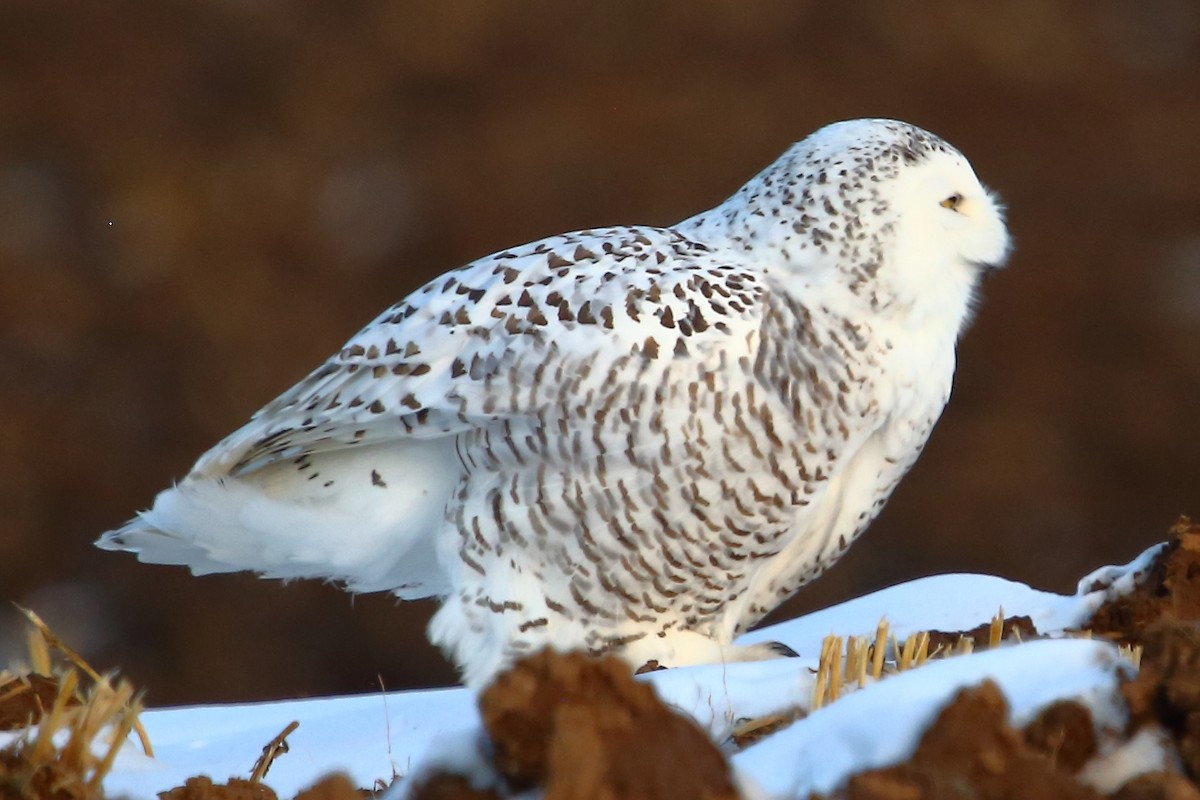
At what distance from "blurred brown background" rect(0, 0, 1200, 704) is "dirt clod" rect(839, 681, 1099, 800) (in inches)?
345

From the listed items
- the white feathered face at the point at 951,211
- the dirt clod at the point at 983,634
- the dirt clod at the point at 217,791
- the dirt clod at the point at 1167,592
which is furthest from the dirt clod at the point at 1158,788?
the white feathered face at the point at 951,211

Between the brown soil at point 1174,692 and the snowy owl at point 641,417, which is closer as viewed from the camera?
the brown soil at point 1174,692

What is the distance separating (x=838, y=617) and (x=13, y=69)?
29.4 feet

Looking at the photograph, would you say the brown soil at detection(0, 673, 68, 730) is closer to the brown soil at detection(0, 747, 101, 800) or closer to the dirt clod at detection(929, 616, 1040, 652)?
the brown soil at detection(0, 747, 101, 800)

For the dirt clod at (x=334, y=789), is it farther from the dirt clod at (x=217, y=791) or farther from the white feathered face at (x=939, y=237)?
the white feathered face at (x=939, y=237)

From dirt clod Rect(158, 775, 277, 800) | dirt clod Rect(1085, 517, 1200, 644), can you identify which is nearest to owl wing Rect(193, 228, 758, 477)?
dirt clod Rect(1085, 517, 1200, 644)

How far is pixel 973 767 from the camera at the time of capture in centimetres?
174

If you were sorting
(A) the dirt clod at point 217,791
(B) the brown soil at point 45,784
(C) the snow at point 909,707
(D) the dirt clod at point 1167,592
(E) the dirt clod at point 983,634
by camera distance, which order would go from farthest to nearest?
(E) the dirt clod at point 983,634 → (D) the dirt clod at point 1167,592 → (A) the dirt clod at point 217,791 → (B) the brown soil at point 45,784 → (C) the snow at point 909,707

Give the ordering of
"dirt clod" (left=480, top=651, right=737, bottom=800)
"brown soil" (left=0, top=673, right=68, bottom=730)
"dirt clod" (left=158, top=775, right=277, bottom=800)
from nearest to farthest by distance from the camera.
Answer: "dirt clod" (left=480, top=651, right=737, bottom=800) < "dirt clod" (left=158, top=775, right=277, bottom=800) < "brown soil" (left=0, top=673, right=68, bottom=730)

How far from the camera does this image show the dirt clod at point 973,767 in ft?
5.40

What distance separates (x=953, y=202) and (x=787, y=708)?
1.46m

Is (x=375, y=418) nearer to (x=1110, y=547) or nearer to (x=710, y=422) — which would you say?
(x=710, y=422)

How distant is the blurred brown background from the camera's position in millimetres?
10805

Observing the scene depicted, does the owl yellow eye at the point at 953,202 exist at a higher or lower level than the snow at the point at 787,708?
higher
